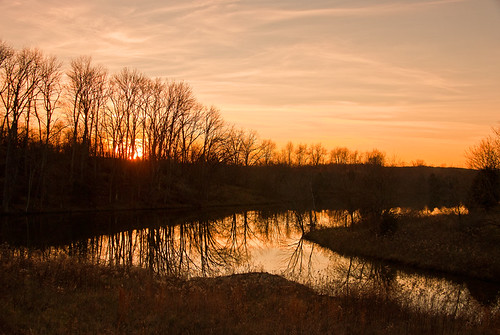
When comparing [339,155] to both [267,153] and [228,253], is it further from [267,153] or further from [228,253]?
[228,253]

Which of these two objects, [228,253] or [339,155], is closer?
[228,253]

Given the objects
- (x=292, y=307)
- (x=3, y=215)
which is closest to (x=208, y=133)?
(x=3, y=215)

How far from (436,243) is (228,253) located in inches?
564

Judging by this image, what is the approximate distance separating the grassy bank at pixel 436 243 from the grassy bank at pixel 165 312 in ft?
33.6

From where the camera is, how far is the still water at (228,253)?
16984 millimetres

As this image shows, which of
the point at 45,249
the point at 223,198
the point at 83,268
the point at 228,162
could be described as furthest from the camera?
the point at 228,162

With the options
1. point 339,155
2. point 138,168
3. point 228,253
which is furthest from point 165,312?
point 339,155

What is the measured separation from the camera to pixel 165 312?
9375 mm

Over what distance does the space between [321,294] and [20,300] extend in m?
10.2

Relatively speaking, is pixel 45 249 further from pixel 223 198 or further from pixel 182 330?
pixel 223 198

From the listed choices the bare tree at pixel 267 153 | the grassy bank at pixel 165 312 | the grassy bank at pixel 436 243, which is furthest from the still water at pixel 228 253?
the bare tree at pixel 267 153

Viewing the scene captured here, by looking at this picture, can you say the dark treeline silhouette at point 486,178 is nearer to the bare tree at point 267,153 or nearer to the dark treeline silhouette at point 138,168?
the dark treeline silhouette at point 138,168

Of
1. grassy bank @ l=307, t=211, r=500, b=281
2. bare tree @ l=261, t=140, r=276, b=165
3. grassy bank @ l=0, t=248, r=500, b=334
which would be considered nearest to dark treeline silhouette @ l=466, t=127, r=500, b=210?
grassy bank @ l=307, t=211, r=500, b=281

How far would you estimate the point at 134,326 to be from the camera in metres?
8.48
